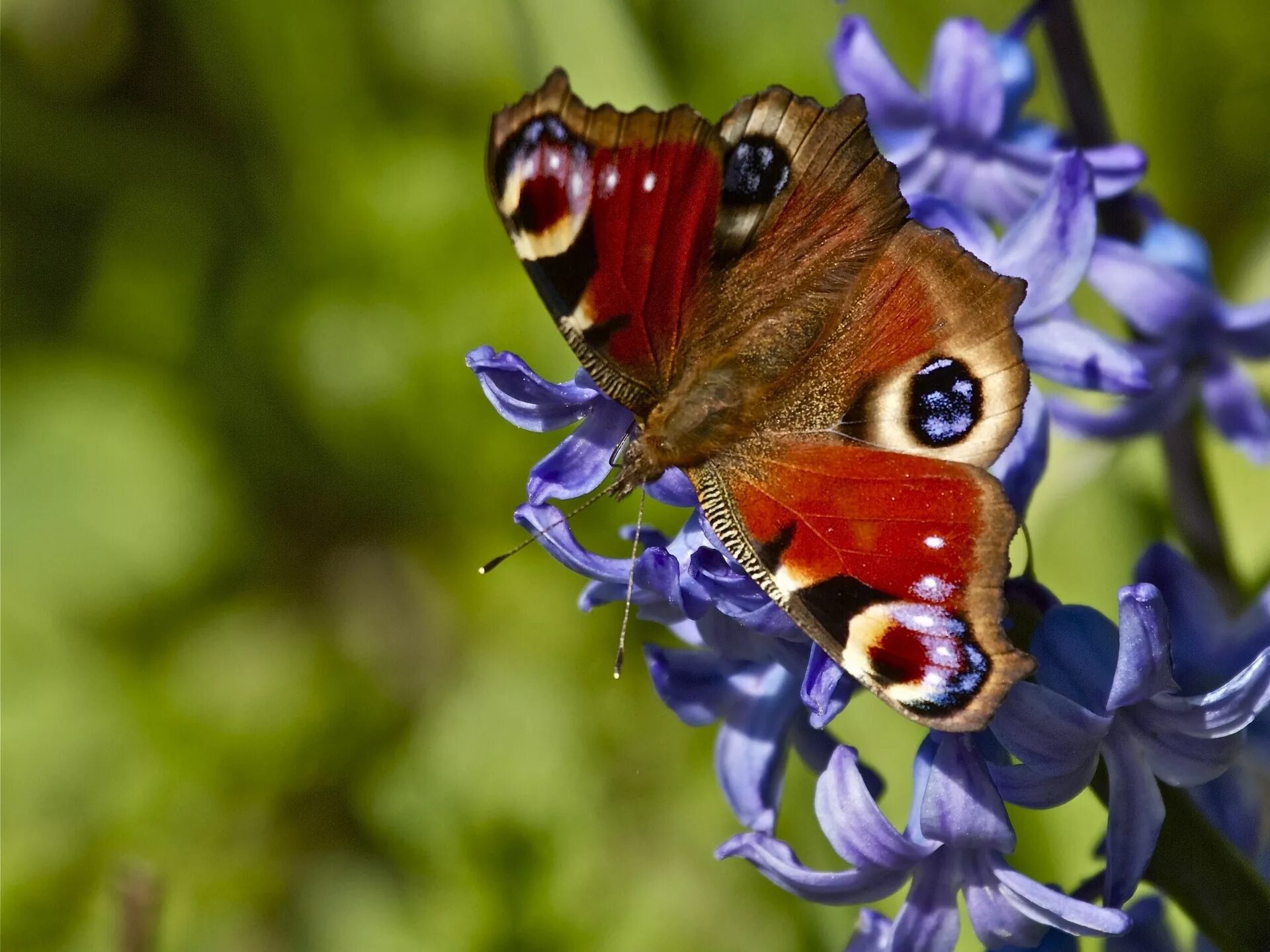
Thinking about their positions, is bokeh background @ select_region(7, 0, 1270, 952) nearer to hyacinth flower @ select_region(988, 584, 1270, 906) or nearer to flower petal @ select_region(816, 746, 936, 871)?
flower petal @ select_region(816, 746, 936, 871)

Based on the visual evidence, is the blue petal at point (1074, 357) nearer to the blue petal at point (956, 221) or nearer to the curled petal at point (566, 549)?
the blue petal at point (956, 221)

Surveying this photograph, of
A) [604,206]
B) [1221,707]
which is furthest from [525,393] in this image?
[1221,707]

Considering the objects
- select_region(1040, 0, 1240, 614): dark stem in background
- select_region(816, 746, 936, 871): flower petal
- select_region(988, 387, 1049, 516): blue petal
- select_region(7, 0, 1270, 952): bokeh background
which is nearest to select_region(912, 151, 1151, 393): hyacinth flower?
select_region(988, 387, 1049, 516): blue petal

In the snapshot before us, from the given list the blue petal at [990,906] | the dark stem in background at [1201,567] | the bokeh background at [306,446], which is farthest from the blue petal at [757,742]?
the bokeh background at [306,446]

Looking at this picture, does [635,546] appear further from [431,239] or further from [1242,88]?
[1242,88]

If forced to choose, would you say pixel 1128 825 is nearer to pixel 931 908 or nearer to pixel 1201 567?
pixel 931 908

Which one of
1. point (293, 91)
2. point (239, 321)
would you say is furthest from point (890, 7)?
point (239, 321)
